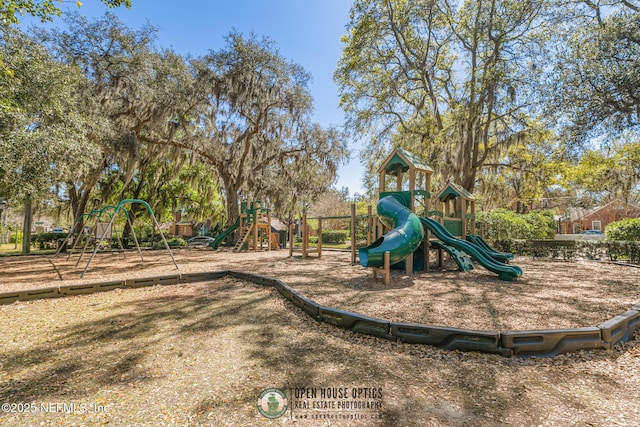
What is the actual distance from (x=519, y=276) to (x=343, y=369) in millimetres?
5557

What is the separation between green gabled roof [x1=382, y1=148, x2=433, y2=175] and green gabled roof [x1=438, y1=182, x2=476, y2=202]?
1582mm

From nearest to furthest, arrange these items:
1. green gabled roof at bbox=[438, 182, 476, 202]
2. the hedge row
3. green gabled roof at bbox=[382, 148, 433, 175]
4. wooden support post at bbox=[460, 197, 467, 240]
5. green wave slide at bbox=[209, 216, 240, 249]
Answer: green gabled roof at bbox=[382, 148, 433, 175], wooden support post at bbox=[460, 197, 467, 240], green gabled roof at bbox=[438, 182, 476, 202], the hedge row, green wave slide at bbox=[209, 216, 240, 249]

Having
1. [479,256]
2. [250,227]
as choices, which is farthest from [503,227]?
[250,227]

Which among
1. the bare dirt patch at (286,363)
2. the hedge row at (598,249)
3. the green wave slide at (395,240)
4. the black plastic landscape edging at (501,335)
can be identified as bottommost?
the bare dirt patch at (286,363)

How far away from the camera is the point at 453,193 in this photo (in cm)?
927

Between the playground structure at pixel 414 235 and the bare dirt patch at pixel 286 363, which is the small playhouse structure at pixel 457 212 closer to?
the playground structure at pixel 414 235

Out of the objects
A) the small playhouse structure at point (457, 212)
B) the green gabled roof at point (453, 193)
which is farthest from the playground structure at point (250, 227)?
the small playhouse structure at point (457, 212)

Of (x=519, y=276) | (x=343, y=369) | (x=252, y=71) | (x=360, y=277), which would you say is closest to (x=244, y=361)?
(x=343, y=369)

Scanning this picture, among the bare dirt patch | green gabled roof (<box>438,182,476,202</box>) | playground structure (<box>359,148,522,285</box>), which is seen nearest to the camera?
the bare dirt patch

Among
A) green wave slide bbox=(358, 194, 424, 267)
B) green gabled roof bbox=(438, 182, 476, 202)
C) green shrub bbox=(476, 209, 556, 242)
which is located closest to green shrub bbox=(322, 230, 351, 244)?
green shrub bbox=(476, 209, 556, 242)

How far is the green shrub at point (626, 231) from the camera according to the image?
1041cm

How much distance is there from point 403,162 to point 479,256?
2.87m

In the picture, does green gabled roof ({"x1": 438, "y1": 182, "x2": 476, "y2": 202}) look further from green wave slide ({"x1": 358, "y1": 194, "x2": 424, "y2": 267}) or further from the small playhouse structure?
green wave slide ({"x1": 358, "y1": 194, "x2": 424, "y2": 267})

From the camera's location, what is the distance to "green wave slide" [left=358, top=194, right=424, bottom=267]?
561 cm
